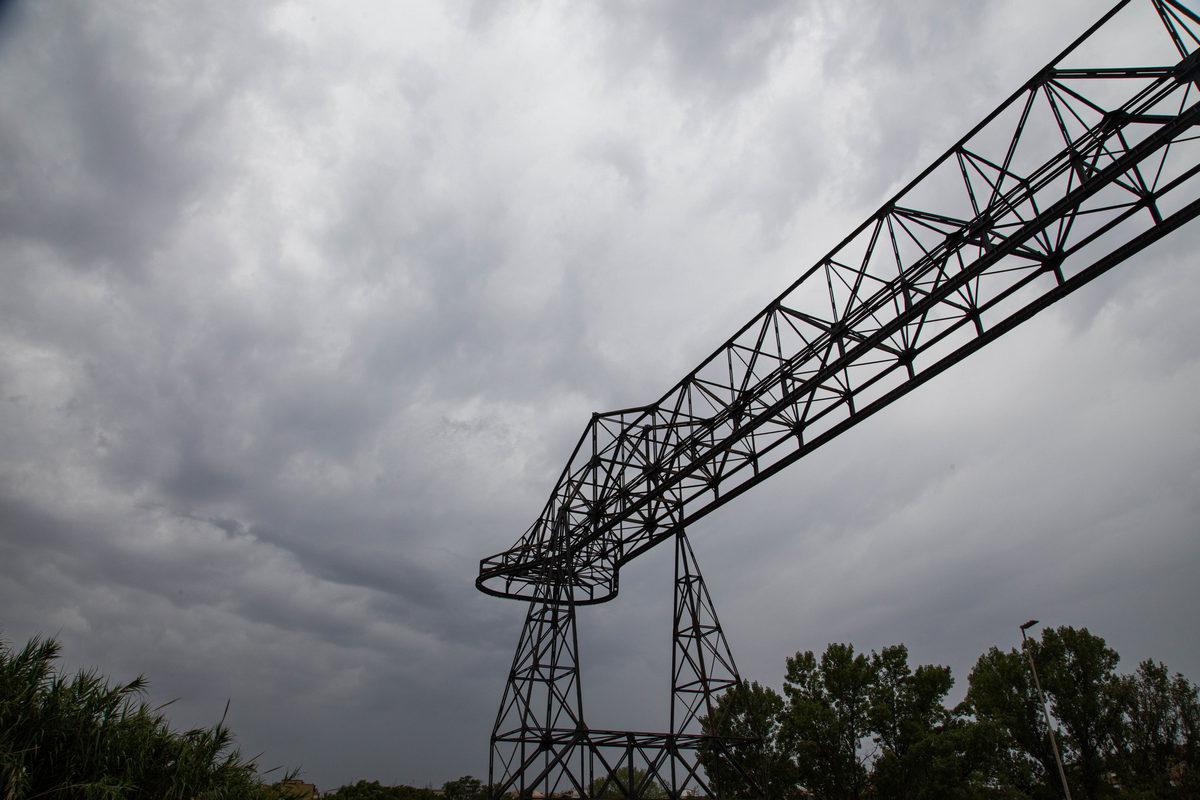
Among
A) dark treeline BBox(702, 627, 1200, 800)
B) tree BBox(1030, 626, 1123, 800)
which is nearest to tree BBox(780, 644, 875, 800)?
dark treeline BBox(702, 627, 1200, 800)

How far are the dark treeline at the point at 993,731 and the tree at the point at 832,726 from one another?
5 centimetres

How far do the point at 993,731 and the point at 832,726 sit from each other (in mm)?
7327

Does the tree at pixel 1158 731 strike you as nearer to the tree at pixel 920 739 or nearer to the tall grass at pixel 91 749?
the tree at pixel 920 739

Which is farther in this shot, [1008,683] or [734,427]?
[1008,683]

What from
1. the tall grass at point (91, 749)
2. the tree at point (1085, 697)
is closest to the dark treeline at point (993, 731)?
the tree at point (1085, 697)

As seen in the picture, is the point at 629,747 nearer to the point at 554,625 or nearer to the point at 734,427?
the point at 554,625

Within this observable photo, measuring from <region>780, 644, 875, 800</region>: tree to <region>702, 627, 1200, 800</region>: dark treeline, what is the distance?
0.05 meters

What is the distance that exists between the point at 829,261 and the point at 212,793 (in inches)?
688

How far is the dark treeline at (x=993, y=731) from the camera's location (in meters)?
29.6

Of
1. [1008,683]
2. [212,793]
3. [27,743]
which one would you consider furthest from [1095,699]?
[27,743]

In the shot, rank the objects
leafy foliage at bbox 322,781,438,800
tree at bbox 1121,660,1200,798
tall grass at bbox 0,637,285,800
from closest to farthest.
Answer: tall grass at bbox 0,637,285,800 < tree at bbox 1121,660,1200,798 < leafy foliage at bbox 322,781,438,800

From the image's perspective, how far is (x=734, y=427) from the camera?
16.5m

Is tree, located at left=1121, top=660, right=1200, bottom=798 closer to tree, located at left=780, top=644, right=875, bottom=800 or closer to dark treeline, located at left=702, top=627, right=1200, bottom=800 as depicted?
dark treeline, located at left=702, top=627, right=1200, bottom=800

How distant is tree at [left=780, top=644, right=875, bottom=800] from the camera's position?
33.5 m
